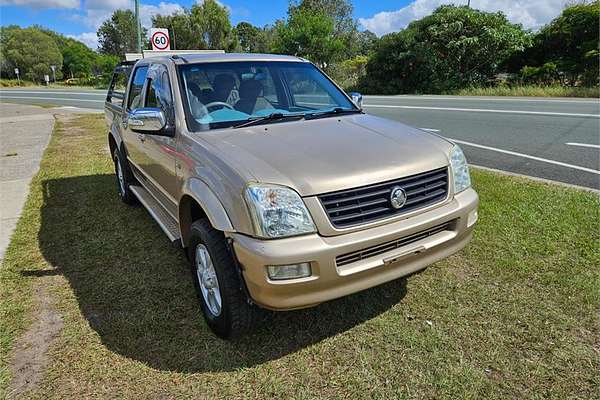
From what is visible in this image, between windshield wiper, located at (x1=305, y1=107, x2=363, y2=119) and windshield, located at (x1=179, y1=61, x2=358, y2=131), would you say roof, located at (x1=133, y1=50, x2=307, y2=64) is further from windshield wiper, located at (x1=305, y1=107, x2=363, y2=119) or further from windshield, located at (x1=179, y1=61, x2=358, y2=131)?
windshield wiper, located at (x1=305, y1=107, x2=363, y2=119)

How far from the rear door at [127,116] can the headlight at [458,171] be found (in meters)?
2.75

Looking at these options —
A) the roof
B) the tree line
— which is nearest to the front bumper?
the roof

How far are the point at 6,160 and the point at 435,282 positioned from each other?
331 inches

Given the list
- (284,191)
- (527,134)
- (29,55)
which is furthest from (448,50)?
(29,55)

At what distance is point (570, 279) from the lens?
3.25m

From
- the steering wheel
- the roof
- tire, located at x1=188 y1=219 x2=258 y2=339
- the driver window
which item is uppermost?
the roof

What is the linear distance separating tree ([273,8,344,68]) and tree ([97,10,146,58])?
4892 centimetres

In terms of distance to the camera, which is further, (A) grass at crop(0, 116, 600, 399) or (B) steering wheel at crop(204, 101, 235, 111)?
(B) steering wheel at crop(204, 101, 235, 111)

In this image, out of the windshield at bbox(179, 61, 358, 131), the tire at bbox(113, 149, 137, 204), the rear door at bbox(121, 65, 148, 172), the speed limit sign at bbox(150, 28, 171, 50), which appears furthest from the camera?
the speed limit sign at bbox(150, 28, 171, 50)

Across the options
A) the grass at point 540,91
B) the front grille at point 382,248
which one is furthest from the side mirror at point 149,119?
the grass at point 540,91

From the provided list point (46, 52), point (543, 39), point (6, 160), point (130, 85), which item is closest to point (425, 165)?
point (130, 85)

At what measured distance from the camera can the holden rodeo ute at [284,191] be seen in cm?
228

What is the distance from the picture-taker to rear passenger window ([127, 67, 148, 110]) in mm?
4297

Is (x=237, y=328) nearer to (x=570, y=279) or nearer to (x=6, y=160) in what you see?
(x=570, y=279)
